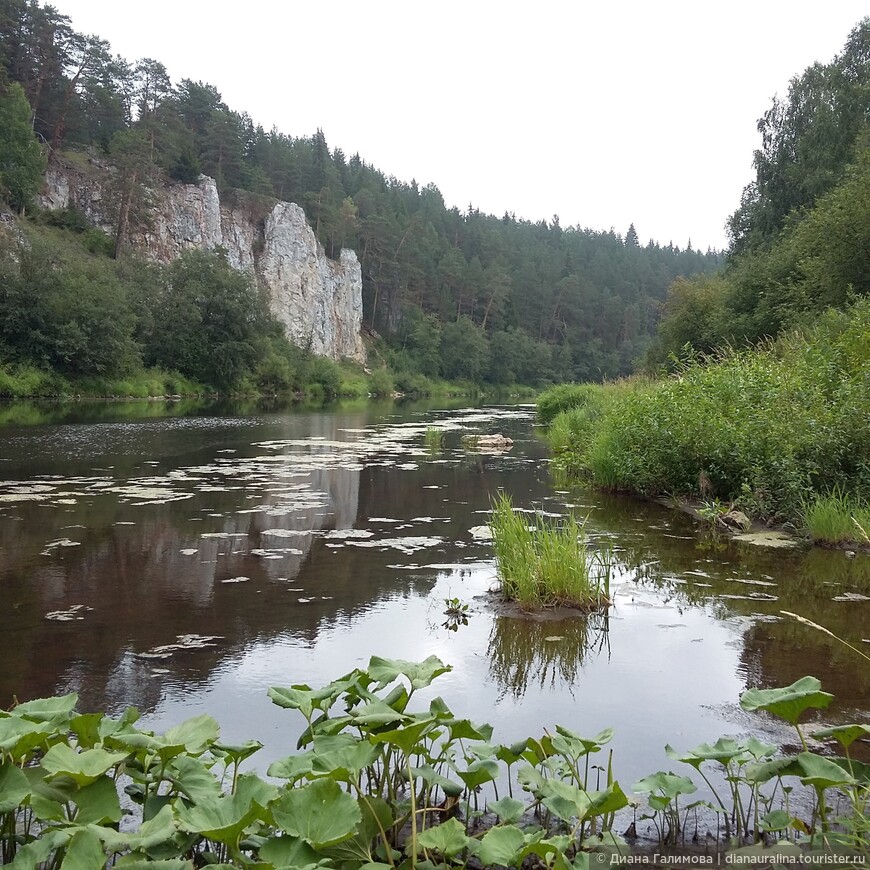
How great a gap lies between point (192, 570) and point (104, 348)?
3454 cm

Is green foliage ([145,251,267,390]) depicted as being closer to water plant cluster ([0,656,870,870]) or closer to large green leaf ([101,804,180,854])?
water plant cluster ([0,656,870,870])

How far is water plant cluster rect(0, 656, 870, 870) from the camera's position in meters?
2.32

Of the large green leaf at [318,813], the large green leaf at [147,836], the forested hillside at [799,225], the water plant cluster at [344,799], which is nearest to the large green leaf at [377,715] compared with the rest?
the water plant cluster at [344,799]

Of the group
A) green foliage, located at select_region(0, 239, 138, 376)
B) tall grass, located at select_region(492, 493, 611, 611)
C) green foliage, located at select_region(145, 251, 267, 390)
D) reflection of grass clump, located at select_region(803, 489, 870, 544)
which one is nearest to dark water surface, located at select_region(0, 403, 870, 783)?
tall grass, located at select_region(492, 493, 611, 611)

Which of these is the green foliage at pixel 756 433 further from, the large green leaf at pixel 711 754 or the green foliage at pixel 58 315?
the green foliage at pixel 58 315

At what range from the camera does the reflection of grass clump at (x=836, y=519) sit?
8422 millimetres

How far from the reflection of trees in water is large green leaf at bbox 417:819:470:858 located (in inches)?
87.2

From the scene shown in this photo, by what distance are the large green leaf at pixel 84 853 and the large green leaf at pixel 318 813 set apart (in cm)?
50

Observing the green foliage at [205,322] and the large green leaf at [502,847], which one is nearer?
the large green leaf at [502,847]

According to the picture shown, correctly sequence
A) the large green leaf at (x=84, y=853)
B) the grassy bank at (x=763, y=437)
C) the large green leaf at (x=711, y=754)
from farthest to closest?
the grassy bank at (x=763, y=437)
the large green leaf at (x=711, y=754)
the large green leaf at (x=84, y=853)

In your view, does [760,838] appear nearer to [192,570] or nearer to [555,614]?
[555,614]

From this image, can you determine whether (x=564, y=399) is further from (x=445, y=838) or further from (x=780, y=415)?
(x=445, y=838)

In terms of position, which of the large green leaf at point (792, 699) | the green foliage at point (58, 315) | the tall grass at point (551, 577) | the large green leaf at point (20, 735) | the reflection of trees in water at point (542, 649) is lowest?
the reflection of trees in water at point (542, 649)

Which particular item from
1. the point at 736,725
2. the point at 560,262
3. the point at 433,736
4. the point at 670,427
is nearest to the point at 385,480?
the point at 670,427
